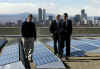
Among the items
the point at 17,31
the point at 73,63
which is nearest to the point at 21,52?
the point at 73,63

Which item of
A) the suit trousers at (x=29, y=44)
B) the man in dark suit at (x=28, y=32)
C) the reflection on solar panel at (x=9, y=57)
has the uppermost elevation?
the man in dark suit at (x=28, y=32)

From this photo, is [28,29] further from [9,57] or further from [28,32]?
[9,57]

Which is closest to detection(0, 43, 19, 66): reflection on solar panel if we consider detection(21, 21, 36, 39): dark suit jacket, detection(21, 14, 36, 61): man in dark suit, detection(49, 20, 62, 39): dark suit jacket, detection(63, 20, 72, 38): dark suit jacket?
detection(21, 14, 36, 61): man in dark suit

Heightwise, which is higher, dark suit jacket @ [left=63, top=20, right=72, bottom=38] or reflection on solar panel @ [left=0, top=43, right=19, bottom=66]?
dark suit jacket @ [left=63, top=20, right=72, bottom=38]

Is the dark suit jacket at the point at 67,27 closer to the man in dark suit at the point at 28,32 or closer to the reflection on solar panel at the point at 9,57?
the man in dark suit at the point at 28,32

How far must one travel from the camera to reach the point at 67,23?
28.5 ft

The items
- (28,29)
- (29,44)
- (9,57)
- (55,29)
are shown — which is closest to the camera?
(9,57)

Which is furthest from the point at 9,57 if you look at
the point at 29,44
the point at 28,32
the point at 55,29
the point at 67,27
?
the point at 67,27

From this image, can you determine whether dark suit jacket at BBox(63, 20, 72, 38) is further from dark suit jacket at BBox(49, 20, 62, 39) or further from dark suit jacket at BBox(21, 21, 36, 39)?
dark suit jacket at BBox(21, 21, 36, 39)

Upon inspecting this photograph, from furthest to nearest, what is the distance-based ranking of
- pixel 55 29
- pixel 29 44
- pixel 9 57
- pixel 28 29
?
pixel 55 29, pixel 29 44, pixel 28 29, pixel 9 57

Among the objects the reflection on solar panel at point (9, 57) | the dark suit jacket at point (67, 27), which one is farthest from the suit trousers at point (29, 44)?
the dark suit jacket at point (67, 27)

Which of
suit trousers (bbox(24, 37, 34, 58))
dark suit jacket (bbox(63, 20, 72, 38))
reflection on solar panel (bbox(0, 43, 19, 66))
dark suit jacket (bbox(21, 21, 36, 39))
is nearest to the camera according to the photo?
reflection on solar panel (bbox(0, 43, 19, 66))

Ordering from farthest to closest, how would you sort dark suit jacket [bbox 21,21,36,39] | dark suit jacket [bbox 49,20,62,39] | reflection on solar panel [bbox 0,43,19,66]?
1. dark suit jacket [bbox 49,20,62,39]
2. dark suit jacket [bbox 21,21,36,39]
3. reflection on solar panel [bbox 0,43,19,66]

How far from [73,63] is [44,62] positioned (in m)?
1.18
